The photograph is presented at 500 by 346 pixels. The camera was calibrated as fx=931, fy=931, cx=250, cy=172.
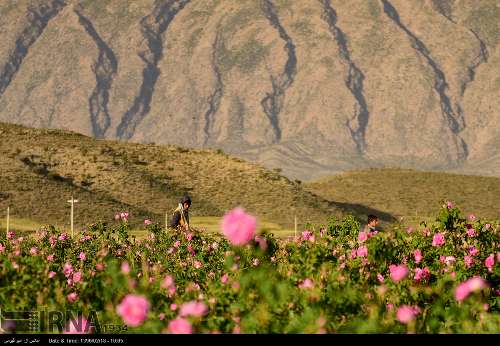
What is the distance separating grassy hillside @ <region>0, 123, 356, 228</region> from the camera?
53094 mm

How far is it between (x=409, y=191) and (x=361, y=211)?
13710 mm

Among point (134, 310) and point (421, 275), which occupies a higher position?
point (421, 275)

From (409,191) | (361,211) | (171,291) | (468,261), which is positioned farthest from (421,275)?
(409,191)

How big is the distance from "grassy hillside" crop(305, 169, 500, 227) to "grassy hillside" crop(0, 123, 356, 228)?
10724 millimetres

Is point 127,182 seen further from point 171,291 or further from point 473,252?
point 171,291

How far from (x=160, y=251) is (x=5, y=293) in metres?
9.11

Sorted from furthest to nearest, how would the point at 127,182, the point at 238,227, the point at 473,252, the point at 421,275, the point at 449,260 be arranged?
the point at 127,182 < the point at 473,252 < the point at 449,260 < the point at 421,275 < the point at 238,227

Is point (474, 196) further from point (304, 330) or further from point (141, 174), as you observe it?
point (304, 330)

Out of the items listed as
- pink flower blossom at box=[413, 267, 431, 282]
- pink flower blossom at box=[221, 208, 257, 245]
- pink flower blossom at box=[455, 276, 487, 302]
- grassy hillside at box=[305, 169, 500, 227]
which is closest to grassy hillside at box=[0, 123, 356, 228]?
grassy hillside at box=[305, 169, 500, 227]

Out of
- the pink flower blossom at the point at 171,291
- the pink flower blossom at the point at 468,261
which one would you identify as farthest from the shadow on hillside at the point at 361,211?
the pink flower blossom at the point at 171,291

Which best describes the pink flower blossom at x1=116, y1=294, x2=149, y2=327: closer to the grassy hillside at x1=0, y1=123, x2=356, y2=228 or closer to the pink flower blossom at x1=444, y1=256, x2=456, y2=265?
the pink flower blossom at x1=444, y1=256, x2=456, y2=265

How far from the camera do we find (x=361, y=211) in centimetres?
6800

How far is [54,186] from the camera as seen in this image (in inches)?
2217

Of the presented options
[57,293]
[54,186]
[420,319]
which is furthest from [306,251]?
[54,186]
